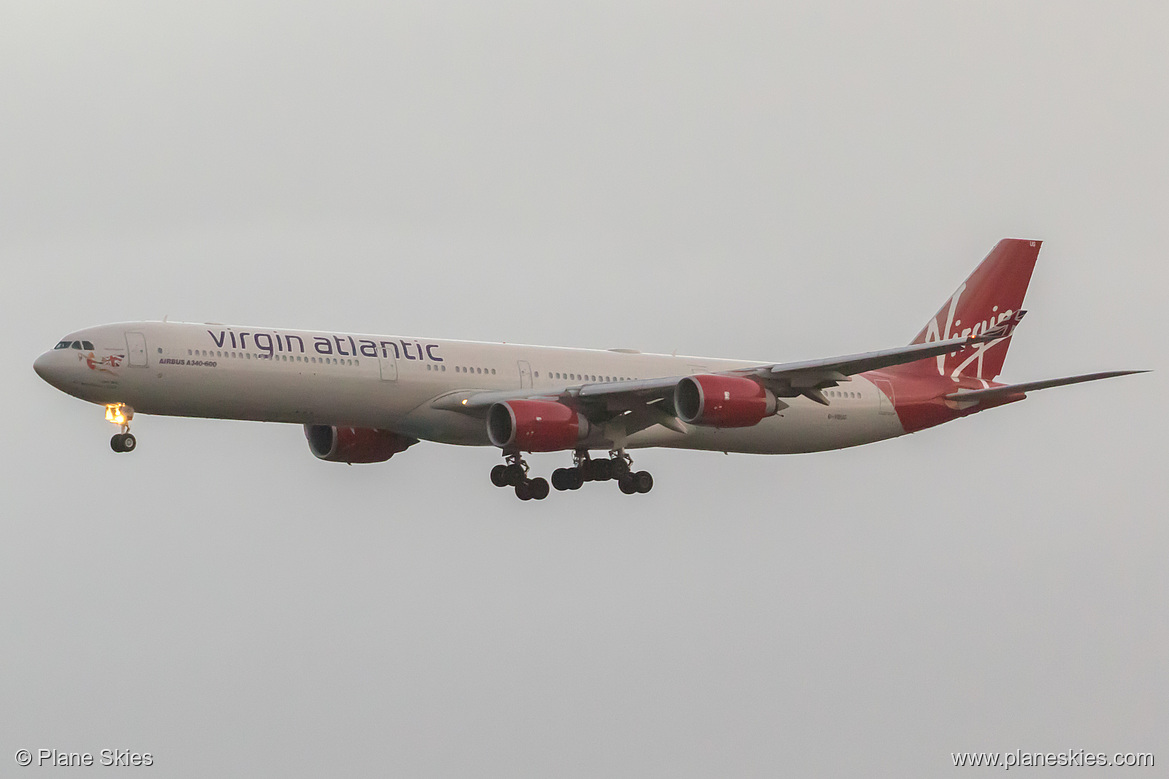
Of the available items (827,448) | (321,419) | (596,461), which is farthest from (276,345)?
(827,448)

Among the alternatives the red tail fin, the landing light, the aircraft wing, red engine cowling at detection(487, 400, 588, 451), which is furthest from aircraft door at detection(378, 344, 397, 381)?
the red tail fin

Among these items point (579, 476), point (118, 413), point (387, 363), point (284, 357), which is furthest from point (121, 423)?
point (579, 476)

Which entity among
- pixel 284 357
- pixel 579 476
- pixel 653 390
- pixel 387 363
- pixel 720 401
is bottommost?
pixel 579 476

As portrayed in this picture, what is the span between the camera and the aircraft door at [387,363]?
51312 millimetres

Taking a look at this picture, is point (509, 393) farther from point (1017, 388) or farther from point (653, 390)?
point (1017, 388)

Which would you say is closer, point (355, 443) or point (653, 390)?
point (653, 390)

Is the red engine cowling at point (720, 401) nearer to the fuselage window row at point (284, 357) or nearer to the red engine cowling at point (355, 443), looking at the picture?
the fuselage window row at point (284, 357)

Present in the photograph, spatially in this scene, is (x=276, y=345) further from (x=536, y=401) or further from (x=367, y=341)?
(x=536, y=401)

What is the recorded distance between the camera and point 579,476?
186ft

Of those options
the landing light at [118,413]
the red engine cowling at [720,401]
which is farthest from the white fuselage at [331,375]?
the red engine cowling at [720,401]

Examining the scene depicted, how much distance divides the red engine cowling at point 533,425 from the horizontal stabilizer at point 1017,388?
48.2 feet

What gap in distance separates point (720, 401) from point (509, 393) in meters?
6.98

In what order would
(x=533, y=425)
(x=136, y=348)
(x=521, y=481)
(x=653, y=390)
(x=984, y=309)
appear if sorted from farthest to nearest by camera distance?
1. (x=984, y=309)
2. (x=521, y=481)
3. (x=653, y=390)
4. (x=533, y=425)
5. (x=136, y=348)

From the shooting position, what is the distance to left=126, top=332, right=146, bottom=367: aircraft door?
48.7 m
